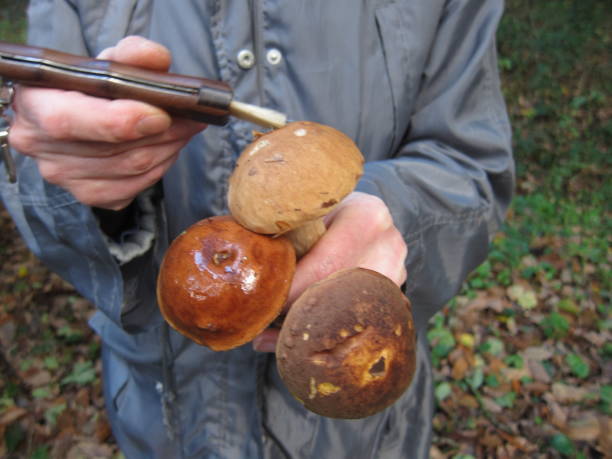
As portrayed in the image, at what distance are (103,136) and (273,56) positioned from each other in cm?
67

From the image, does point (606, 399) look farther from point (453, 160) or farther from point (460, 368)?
point (453, 160)

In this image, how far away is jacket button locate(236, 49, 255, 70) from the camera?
140cm

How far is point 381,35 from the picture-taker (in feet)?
5.08

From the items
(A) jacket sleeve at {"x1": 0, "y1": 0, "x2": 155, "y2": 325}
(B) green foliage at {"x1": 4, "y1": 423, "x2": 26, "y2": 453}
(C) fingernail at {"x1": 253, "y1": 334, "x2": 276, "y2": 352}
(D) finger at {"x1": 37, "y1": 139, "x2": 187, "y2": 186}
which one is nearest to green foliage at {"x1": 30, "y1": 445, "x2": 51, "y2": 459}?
(B) green foliage at {"x1": 4, "y1": 423, "x2": 26, "y2": 453}

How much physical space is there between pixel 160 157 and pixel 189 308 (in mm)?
360

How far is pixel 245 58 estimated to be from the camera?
1.41 metres

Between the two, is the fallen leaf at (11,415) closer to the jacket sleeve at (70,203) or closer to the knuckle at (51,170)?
the jacket sleeve at (70,203)

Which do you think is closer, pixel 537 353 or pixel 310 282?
pixel 310 282

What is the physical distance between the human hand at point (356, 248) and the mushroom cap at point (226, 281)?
0.06 metres

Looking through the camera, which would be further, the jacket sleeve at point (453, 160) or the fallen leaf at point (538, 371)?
the fallen leaf at point (538, 371)

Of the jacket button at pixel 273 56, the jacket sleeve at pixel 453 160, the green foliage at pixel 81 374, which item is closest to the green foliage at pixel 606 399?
the jacket sleeve at pixel 453 160

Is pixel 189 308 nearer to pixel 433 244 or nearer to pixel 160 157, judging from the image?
pixel 160 157

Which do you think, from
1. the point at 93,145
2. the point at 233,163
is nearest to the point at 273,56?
the point at 233,163

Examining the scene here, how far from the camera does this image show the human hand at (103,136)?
3.07 ft
